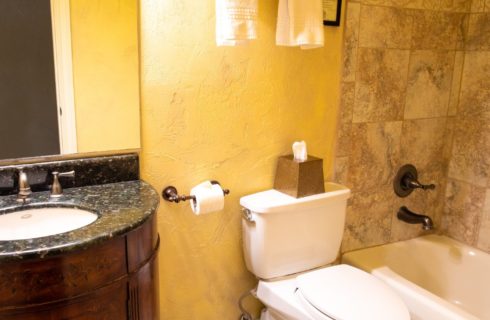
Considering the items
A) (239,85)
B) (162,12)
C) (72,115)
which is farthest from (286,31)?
(72,115)

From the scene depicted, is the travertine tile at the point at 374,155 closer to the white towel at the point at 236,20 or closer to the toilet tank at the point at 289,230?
the toilet tank at the point at 289,230

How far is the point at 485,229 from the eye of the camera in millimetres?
2176

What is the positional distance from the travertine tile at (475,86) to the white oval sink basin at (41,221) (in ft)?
6.25

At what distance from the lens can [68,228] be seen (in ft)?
4.16

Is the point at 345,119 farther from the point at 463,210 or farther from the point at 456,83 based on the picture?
the point at 463,210

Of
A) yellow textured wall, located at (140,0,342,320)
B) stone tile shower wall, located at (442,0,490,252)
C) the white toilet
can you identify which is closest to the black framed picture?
yellow textured wall, located at (140,0,342,320)

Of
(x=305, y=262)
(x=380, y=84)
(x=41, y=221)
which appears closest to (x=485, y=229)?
Result: (x=380, y=84)

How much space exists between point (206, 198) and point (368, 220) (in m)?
0.97

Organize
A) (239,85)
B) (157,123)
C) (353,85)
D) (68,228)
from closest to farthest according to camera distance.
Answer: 1. (68,228)
2. (157,123)
3. (239,85)
4. (353,85)

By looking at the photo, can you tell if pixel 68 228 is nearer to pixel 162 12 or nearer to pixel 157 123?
pixel 157 123

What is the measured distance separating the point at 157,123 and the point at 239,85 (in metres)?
0.36

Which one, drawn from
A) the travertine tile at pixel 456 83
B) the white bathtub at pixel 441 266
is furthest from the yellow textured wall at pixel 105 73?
the travertine tile at pixel 456 83

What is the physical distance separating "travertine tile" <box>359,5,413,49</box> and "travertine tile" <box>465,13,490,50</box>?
397 mm

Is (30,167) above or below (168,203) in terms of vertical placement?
above
